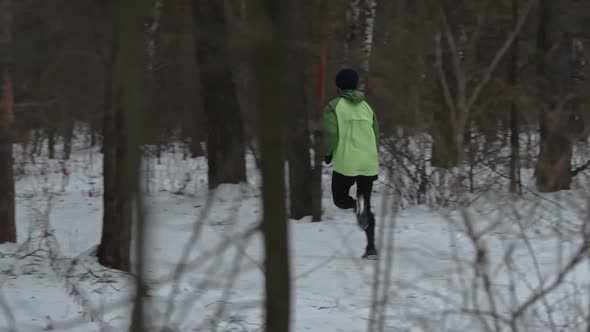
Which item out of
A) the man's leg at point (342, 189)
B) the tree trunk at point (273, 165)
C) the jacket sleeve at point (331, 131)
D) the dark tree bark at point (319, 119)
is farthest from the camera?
the dark tree bark at point (319, 119)

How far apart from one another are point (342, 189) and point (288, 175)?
2506mm

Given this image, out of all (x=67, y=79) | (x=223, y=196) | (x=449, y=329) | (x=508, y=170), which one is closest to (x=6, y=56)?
(x=67, y=79)

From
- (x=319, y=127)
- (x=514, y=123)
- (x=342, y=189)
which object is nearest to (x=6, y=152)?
(x=342, y=189)

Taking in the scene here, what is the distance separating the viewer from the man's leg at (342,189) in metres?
6.86

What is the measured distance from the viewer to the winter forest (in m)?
2.08

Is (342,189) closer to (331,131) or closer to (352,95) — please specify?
(331,131)

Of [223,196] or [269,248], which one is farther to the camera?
[223,196]

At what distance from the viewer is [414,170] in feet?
33.7

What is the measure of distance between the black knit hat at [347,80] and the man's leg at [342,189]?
77cm

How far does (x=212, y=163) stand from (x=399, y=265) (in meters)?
5.07

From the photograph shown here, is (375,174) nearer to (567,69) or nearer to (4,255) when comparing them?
(4,255)

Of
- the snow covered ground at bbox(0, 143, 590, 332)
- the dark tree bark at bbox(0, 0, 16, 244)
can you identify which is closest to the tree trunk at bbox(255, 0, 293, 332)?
the snow covered ground at bbox(0, 143, 590, 332)

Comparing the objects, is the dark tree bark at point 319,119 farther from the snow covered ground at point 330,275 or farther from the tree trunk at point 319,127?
the snow covered ground at point 330,275

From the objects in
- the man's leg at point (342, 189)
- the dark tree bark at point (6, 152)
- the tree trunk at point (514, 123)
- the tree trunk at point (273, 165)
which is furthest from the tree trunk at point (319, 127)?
the tree trunk at point (273, 165)
